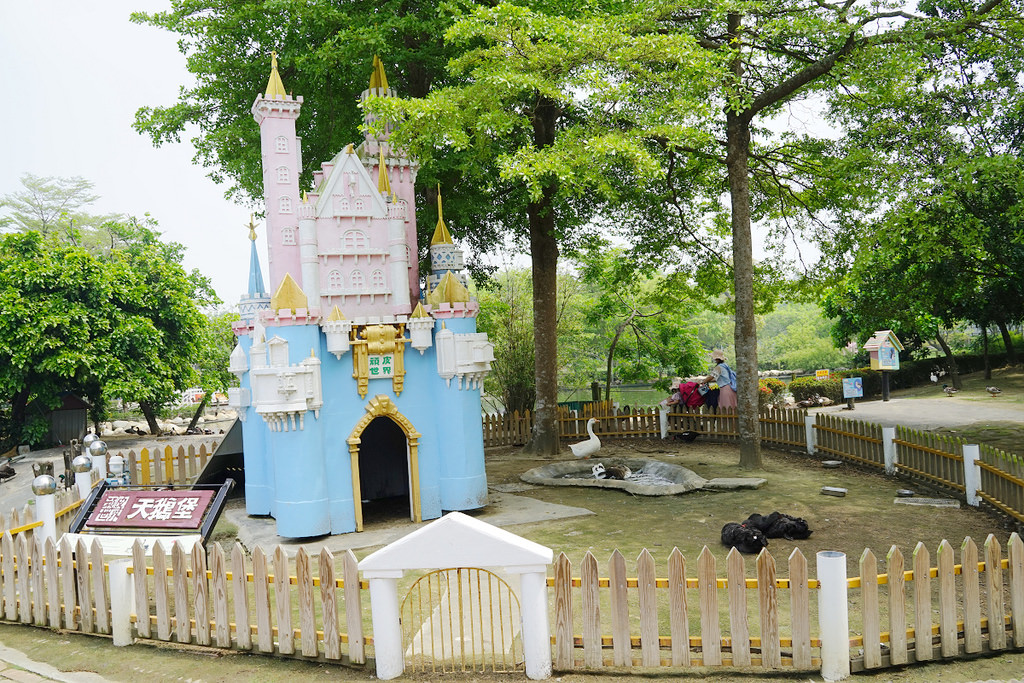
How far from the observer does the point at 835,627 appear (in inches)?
228

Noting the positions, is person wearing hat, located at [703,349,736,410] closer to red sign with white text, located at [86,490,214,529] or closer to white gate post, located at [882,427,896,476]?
white gate post, located at [882,427,896,476]

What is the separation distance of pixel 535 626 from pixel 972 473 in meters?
8.20

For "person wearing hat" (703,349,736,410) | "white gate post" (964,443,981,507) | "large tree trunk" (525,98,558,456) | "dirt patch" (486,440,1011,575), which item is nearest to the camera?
"dirt patch" (486,440,1011,575)

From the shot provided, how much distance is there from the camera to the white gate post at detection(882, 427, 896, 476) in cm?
1327

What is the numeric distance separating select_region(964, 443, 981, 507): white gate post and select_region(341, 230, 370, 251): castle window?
9809 mm

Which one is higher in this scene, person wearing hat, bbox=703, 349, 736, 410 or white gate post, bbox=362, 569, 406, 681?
person wearing hat, bbox=703, 349, 736, 410

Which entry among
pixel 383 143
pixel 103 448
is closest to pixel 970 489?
pixel 383 143

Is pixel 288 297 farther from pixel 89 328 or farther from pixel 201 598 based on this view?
pixel 89 328

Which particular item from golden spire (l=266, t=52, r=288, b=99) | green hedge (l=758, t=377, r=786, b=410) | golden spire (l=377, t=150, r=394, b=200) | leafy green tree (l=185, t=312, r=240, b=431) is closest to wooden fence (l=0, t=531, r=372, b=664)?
golden spire (l=377, t=150, r=394, b=200)

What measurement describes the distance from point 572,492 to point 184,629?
778 cm

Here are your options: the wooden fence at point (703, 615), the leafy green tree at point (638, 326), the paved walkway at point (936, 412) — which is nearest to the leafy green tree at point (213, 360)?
the leafy green tree at point (638, 326)

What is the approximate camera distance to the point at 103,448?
35.6 ft

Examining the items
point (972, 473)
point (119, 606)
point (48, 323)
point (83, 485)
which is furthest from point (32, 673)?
point (48, 323)

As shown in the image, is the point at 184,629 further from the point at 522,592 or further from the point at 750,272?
the point at 750,272
